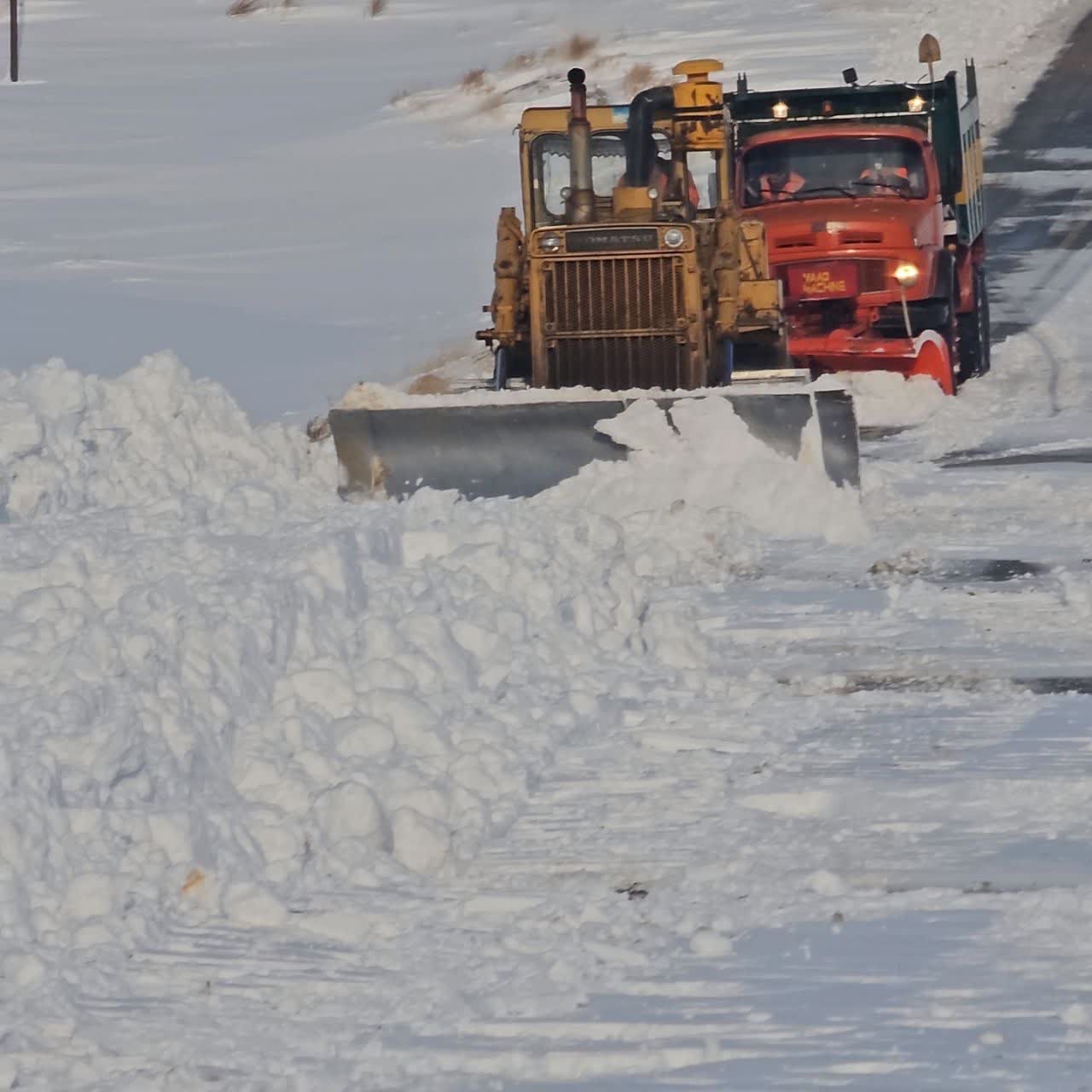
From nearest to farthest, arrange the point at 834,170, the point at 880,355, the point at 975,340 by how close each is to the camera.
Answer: the point at 880,355 → the point at 834,170 → the point at 975,340

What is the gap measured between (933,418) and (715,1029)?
972 cm

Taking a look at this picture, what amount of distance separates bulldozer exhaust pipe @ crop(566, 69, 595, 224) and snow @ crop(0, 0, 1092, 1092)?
1.83 metres

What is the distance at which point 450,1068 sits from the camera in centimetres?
473

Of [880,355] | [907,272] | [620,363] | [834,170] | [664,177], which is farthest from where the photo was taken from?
[834,170]

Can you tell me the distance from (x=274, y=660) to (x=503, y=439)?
4203 mm

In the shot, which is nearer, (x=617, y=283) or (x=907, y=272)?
(x=617, y=283)

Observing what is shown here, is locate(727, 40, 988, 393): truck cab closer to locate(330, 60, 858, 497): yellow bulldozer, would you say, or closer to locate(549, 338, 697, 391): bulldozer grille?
locate(330, 60, 858, 497): yellow bulldozer

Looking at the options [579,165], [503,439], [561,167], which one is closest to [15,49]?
[561,167]

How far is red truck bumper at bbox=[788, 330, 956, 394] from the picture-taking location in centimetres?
1480

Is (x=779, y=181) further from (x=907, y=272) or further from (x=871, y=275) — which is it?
(x=907, y=272)

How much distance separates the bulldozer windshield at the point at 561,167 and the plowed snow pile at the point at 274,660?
7.97ft

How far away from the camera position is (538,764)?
22.6 feet

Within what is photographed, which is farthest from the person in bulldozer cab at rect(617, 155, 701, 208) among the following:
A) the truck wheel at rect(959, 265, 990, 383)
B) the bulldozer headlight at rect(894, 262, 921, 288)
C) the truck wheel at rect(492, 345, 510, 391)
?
the truck wheel at rect(959, 265, 990, 383)

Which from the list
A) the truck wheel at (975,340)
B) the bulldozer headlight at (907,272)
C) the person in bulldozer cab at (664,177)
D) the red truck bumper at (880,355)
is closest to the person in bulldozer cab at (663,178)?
the person in bulldozer cab at (664,177)
